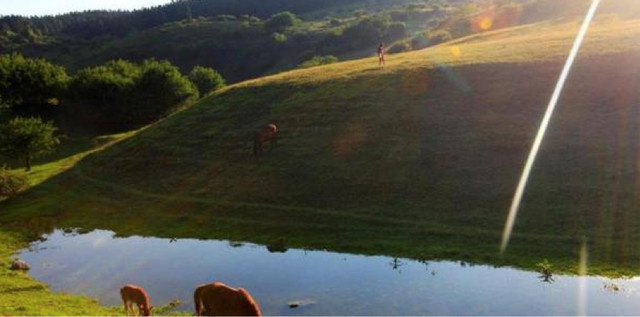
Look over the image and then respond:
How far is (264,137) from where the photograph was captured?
178 ft

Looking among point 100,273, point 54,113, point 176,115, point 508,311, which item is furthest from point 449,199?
point 54,113

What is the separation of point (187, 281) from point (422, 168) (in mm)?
20318

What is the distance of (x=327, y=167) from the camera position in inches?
1911

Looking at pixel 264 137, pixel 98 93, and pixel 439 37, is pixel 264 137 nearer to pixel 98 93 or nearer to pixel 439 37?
pixel 98 93

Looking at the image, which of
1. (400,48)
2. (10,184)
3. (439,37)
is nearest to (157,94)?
(10,184)

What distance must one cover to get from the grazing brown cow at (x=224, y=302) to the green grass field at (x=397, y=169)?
9.35 meters

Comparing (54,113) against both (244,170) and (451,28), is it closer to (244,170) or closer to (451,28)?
(244,170)

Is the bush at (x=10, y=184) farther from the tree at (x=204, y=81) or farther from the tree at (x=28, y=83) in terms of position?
the tree at (x=204, y=81)

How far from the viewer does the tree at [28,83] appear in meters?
105

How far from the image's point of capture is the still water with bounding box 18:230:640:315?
26531 millimetres

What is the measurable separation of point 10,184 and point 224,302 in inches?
1808

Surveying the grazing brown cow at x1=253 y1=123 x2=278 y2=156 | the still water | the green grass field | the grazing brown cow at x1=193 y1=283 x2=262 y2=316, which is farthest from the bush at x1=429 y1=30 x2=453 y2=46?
the grazing brown cow at x1=193 y1=283 x2=262 y2=316

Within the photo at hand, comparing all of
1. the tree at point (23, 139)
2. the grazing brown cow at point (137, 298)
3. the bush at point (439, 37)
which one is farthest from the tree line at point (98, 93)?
the grazing brown cow at point (137, 298)

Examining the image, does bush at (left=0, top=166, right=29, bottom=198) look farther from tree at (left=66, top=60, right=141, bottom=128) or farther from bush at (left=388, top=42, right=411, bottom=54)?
bush at (left=388, top=42, right=411, bottom=54)
